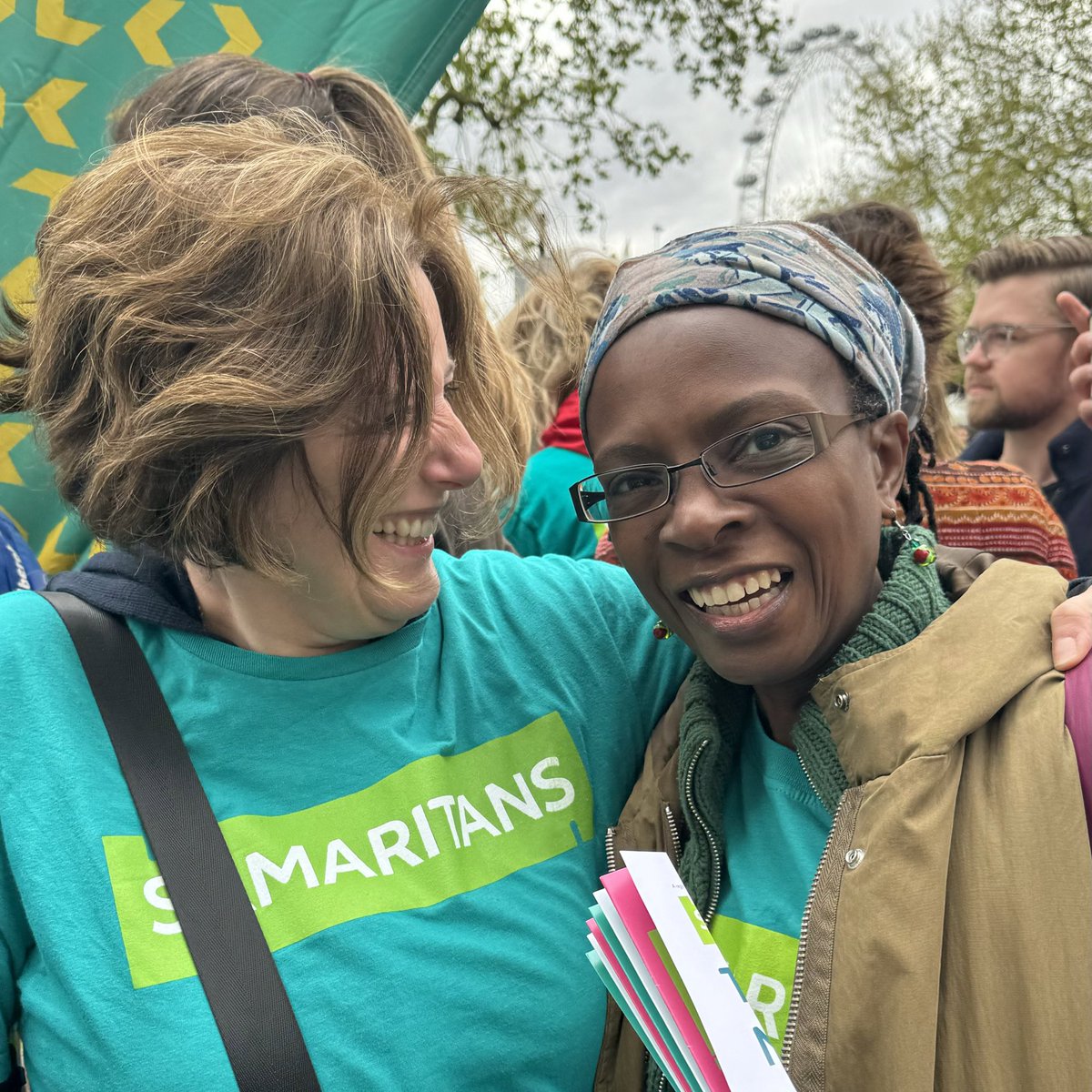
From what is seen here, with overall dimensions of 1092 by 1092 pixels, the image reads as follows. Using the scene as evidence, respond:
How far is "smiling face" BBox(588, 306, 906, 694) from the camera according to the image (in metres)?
1.49

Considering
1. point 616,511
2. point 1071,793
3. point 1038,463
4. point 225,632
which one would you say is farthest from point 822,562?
point 1038,463

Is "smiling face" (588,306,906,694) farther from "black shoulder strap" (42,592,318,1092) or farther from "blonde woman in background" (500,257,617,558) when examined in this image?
"blonde woman in background" (500,257,617,558)

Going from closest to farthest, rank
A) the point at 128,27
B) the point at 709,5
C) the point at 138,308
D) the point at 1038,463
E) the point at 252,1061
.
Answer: the point at 252,1061, the point at 138,308, the point at 128,27, the point at 1038,463, the point at 709,5

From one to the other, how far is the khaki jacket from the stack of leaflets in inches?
10.2

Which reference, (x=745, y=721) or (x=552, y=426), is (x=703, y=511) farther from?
(x=552, y=426)

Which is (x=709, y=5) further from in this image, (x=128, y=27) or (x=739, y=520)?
(x=739, y=520)

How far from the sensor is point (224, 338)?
1.51 metres

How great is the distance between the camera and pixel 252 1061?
134 cm

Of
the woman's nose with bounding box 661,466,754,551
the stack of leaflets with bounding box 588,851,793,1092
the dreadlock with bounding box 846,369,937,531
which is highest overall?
the dreadlock with bounding box 846,369,937,531

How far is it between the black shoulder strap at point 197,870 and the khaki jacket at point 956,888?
0.63 m

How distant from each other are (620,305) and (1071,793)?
882 millimetres

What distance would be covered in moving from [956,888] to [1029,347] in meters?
3.44

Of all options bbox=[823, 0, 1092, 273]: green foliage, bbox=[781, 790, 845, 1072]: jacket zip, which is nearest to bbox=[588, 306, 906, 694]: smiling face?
bbox=[781, 790, 845, 1072]: jacket zip

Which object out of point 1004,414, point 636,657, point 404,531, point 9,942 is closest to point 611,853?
point 636,657
